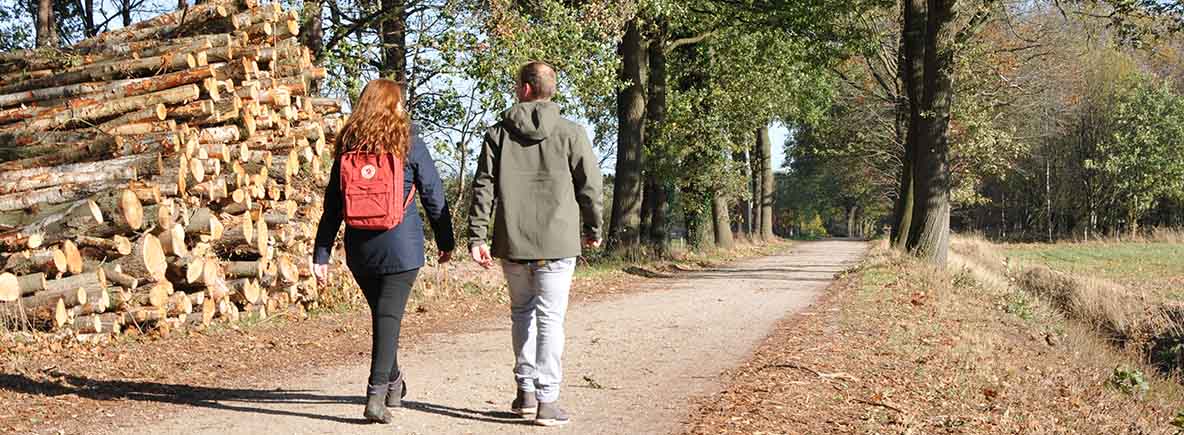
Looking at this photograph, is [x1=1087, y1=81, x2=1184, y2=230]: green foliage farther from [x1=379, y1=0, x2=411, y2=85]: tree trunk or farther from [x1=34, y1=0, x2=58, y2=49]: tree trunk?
[x1=34, y1=0, x2=58, y2=49]: tree trunk

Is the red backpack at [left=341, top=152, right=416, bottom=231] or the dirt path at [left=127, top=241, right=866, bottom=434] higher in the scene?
the red backpack at [left=341, top=152, right=416, bottom=231]

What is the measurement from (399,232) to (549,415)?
1256 millimetres

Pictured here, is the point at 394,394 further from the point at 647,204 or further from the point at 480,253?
the point at 647,204

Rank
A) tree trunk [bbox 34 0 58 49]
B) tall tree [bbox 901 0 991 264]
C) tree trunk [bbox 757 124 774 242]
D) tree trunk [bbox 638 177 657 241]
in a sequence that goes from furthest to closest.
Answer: tree trunk [bbox 757 124 774 242], tree trunk [bbox 638 177 657 241], tree trunk [bbox 34 0 58 49], tall tree [bbox 901 0 991 264]

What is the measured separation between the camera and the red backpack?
17.0 feet

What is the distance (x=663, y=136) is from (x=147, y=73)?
558 inches

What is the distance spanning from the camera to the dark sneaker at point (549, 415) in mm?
5348

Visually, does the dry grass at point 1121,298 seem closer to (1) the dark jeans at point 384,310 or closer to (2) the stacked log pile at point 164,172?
(2) the stacked log pile at point 164,172

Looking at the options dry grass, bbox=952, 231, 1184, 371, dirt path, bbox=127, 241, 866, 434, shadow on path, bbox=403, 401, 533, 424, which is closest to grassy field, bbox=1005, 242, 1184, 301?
dry grass, bbox=952, 231, 1184, 371

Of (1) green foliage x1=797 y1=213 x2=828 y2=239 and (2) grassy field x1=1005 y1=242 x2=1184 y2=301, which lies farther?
(1) green foliage x1=797 y1=213 x2=828 y2=239

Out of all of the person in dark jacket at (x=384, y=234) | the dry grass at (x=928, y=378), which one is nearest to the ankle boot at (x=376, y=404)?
the person in dark jacket at (x=384, y=234)

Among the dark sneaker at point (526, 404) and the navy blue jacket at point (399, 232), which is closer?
the navy blue jacket at point (399, 232)

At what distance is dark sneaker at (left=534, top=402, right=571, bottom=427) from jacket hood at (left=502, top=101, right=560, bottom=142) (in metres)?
1.41

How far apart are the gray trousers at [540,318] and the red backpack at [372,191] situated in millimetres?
670
